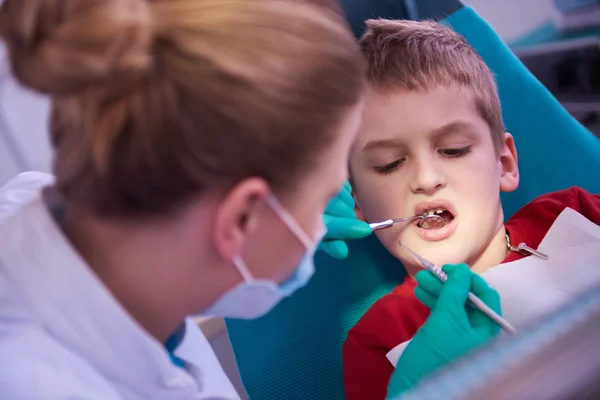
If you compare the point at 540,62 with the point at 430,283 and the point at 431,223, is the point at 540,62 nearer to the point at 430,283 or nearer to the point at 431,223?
the point at 431,223

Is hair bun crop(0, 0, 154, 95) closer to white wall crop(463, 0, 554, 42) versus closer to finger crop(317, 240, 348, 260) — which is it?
finger crop(317, 240, 348, 260)

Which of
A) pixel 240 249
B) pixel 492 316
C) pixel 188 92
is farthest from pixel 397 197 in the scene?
pixel 188 92

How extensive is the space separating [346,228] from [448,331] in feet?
0.96

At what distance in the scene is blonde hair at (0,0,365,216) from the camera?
433 mm

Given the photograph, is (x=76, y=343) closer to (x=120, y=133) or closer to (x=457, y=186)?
(x=120, y=133)

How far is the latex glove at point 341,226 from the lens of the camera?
98 centimetres

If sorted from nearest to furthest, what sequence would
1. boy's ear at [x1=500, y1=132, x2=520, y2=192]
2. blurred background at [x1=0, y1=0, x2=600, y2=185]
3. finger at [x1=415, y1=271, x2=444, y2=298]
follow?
finger at [x1=415, y1=271, x2=444, y2=298], boy's ear at [x1=500, y1=132, x2=520, y2=192], blurred background at [x1=0, y1=0, x2=600, y2=185]

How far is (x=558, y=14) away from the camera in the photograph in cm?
139

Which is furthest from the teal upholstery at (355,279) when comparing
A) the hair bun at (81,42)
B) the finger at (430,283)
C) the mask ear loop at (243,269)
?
the hair bun at (81,42)

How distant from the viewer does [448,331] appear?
2.47 feet

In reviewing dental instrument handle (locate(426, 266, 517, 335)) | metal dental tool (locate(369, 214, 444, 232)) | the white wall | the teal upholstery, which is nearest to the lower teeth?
metal dental tool (locate(369, 214, 444, 232))

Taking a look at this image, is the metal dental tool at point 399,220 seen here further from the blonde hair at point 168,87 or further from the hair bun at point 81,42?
the hair bun at point 81,42

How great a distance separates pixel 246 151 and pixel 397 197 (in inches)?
21.4

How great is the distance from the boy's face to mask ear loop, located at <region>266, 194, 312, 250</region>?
39cm
